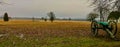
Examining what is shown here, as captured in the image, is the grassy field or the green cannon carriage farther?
the green cannon carriage

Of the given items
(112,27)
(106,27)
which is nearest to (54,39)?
(106,27)

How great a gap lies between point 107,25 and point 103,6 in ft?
11.2

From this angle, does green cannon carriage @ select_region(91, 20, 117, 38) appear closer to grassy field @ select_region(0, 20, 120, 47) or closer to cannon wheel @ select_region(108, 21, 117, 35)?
cannon wheel @ select_region(108, 21, 117, 35)

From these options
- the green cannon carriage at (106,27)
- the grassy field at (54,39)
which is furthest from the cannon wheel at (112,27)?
the grassy field at (54,39)

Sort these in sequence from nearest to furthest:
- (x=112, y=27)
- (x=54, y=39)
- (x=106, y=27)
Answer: (x=54, y=39) < (x=106, y=27) < (x=112, y=27)

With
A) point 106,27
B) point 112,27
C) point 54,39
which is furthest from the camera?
point 112,27

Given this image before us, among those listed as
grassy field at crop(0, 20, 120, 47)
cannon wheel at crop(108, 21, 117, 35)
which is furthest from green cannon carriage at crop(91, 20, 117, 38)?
grassy field at crop(0, 20, 120, 47)

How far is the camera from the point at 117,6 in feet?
83.0

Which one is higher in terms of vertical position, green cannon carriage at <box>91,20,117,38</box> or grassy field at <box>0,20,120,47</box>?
green cannon carriage at <box>91,20,117,38</box>

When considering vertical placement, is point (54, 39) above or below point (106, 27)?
below

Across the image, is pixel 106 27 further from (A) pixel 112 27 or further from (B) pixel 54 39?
(B) pixel 54 39

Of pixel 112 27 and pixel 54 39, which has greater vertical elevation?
pixel 112 27

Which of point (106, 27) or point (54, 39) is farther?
point (106, 27)

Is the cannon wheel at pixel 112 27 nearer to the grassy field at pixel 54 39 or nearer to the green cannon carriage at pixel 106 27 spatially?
the green cannon carriage at pixel 106 27
